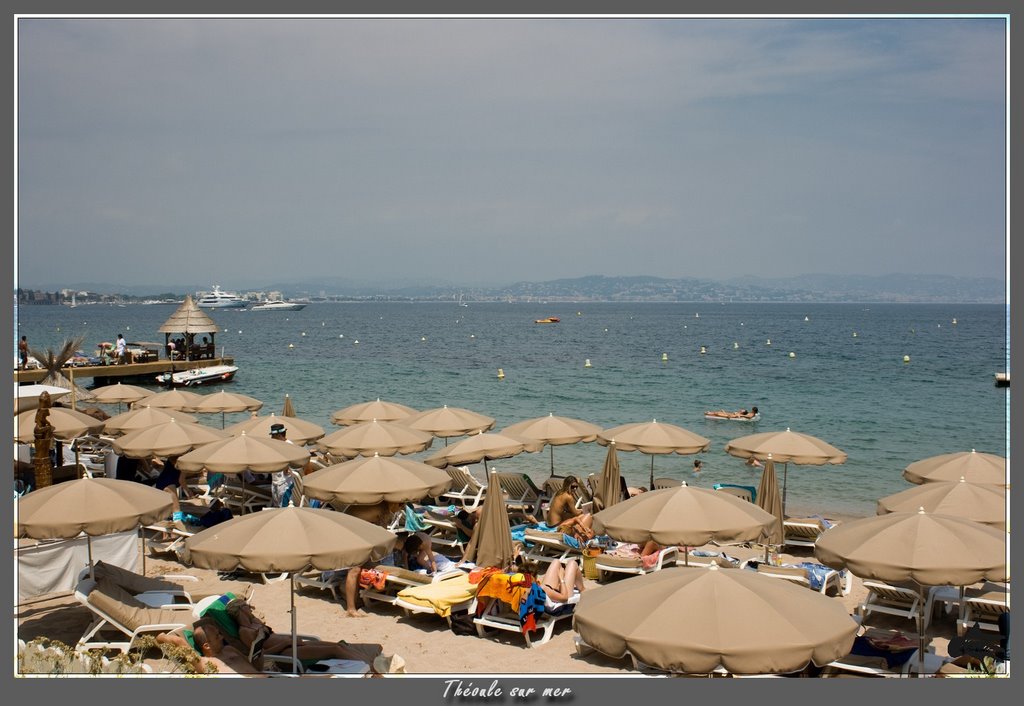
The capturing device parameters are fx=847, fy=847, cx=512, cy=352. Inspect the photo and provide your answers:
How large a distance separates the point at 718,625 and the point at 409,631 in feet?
14.1

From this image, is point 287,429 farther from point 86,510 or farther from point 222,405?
point 86,510

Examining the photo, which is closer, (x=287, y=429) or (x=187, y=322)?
(x=287, y=429)

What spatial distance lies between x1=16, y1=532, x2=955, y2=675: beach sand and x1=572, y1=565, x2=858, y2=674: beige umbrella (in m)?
2.13

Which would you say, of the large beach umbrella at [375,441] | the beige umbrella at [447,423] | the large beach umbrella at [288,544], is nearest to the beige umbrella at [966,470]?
the beige umbrella at [447,423]

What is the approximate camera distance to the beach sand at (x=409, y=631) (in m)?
7.59

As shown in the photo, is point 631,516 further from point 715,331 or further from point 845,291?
point 845,291

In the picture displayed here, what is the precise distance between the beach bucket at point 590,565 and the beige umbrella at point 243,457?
3991mm

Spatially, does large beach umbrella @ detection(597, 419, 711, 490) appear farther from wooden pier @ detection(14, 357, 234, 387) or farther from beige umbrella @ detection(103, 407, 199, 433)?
wooden pier @ detection(14, 357, 234, 387)

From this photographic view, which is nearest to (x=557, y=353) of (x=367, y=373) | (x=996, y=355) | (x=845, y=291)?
(x=367, y=373)

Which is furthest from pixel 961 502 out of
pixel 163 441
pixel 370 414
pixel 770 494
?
pixel 163 441

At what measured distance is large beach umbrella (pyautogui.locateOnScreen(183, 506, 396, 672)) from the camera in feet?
21.1

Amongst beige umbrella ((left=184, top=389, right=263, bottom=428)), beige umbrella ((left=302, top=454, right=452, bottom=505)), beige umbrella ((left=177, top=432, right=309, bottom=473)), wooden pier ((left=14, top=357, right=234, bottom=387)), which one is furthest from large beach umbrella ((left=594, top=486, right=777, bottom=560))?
wooden pier ((left=14, top=357, right=234, bottom=387))

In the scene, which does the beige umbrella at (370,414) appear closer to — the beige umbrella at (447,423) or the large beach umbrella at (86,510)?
the beige umbrella at (447,423)

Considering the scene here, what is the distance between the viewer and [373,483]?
957 cm
